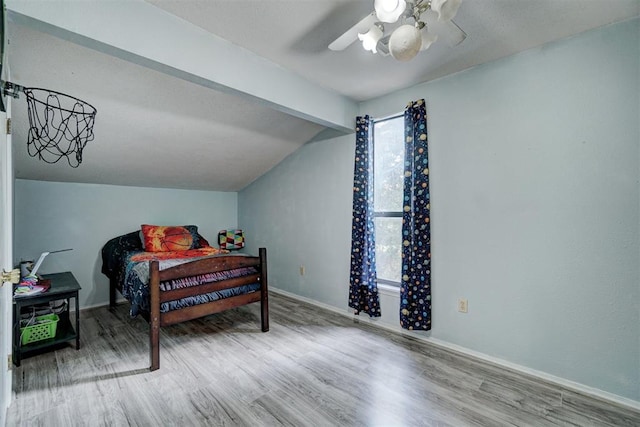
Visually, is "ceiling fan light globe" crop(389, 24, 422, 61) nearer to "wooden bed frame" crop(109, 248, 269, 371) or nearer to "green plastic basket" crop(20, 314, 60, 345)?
"wooden bed frame" crop(109, 248, 269, 371)

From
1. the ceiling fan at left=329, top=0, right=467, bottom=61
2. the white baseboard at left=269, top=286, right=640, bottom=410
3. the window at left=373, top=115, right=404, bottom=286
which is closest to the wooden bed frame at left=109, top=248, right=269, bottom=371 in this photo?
the white baseboard at left=269, top=286, right=640, bottom=410

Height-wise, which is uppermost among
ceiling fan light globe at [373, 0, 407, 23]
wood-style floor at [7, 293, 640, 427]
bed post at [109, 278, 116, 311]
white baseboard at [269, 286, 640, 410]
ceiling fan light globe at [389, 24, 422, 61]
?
ceiling fan light globe at [373, 0, 407, 23]

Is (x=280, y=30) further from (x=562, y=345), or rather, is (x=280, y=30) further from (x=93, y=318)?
(x=93, y=318)

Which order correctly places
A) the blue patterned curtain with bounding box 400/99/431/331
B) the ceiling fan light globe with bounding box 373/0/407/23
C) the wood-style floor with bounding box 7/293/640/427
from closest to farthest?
the ceiling fan light globe with bounding box 373/0/407/23 → the wood-style floor with bounding box 7/293/640/427 → the blue patterned curtain with bounding box 400/99/431/331

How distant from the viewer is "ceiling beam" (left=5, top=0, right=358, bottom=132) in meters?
1.40

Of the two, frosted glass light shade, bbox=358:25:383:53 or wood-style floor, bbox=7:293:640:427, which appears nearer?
frosted glass light shade, bbox=358:25:383:53

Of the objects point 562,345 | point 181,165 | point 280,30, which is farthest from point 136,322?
point 562,345

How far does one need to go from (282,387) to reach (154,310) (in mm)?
1116

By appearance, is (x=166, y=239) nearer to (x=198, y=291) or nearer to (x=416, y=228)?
(x=198, y=291)

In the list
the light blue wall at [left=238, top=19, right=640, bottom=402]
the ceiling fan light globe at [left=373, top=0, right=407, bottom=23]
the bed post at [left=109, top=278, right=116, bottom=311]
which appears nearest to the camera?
the ceiling fan light globe at [left=373, top=0, right=407, bottom=23]

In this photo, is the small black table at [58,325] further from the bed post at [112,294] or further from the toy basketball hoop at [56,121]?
the toy basketball hoop at [56,121]

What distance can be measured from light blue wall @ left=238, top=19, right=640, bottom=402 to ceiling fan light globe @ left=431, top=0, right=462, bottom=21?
4.26 ft

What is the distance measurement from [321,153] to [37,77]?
2.48 meters

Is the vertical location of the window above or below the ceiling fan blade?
below
